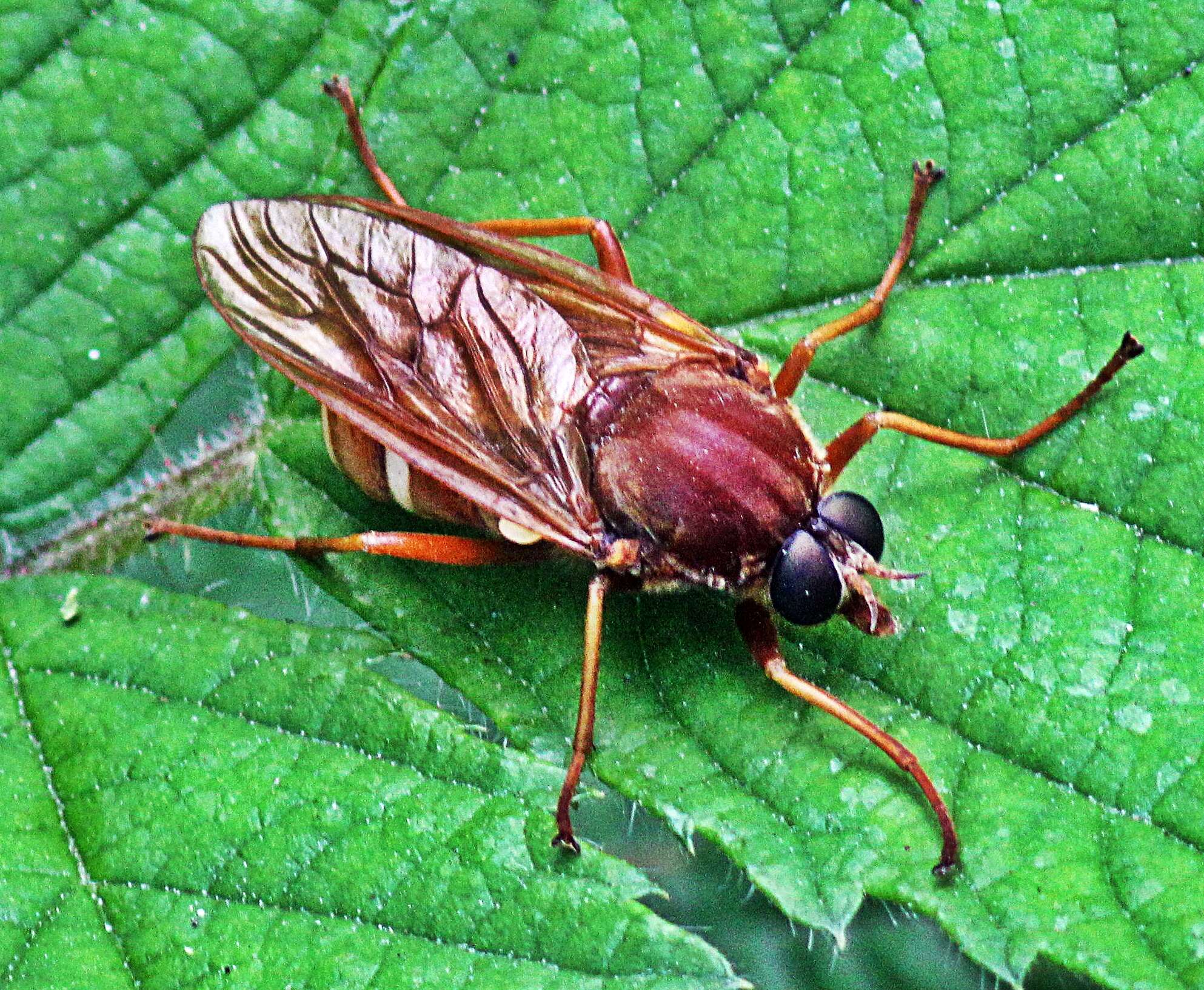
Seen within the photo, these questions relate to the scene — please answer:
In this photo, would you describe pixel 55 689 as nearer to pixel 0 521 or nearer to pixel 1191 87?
pixel 0 521

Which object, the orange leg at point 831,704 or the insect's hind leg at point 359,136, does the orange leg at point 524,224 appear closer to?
the insect's hind leg at point 359,136

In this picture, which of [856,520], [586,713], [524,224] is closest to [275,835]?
[586,713]

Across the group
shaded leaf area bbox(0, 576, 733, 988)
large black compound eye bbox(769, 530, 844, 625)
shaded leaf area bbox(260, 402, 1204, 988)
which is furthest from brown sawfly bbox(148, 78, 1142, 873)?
shaded leaf area bbox(0, 576, 733, 988)

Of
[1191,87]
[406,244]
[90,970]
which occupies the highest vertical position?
[1191,87]

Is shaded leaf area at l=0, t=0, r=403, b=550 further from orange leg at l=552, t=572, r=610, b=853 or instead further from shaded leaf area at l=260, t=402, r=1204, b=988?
orange leg at l=552, t=572, r=610, b=853

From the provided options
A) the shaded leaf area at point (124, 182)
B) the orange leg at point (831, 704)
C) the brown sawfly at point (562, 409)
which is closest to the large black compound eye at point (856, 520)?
the brown sawfly at point (562, 409)

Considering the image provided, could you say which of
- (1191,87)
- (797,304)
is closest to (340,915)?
(797,304)

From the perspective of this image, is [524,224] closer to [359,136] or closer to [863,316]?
[359,136]
